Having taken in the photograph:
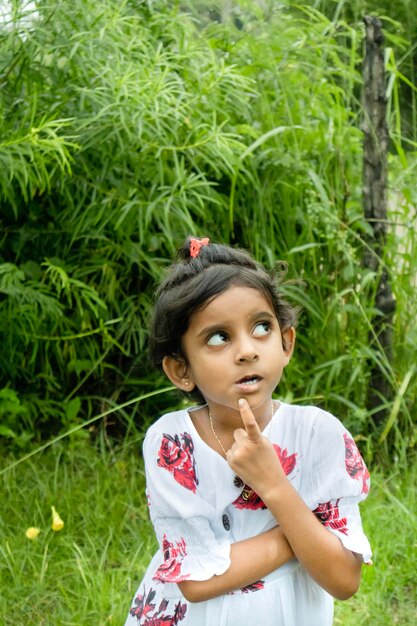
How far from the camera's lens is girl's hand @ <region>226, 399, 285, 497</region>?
1768mm

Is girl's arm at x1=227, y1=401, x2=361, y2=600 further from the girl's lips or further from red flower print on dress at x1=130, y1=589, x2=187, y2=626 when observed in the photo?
red flower print on dress at x1=130, y1=589, x2=187, y2=626

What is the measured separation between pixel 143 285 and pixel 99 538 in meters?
1.06

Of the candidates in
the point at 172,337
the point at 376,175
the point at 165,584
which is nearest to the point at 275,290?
the point at 172,337

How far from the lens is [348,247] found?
3.56m

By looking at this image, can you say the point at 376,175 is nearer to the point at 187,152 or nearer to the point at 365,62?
the point at 365,62

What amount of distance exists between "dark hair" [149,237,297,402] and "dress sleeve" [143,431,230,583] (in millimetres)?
173

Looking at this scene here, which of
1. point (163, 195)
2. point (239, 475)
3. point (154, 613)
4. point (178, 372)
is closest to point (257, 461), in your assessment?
point (239, 475)

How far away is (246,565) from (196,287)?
1.59ft

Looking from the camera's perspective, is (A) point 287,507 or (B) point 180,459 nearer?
(A) point 287,507

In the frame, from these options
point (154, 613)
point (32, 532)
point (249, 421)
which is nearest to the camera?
point (249, 421)

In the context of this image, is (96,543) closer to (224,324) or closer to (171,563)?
(171,563)

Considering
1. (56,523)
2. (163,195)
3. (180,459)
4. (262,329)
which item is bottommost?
(56,523)

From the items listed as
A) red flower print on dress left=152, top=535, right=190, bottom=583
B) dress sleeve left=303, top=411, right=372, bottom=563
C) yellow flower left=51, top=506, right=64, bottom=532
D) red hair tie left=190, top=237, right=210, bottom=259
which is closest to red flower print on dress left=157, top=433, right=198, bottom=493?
red flower print on dress left=152, top=535, right=190, bottom=583

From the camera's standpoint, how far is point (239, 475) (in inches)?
71.0
